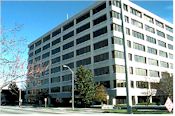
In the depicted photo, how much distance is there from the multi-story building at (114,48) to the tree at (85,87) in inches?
204

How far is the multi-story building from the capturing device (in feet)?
204

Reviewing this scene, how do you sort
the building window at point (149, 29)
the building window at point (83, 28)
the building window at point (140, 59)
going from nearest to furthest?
the building window at point (140, 59), the building window at point (83, 28), the building window at point (149, 29)

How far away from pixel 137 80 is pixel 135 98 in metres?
4.09

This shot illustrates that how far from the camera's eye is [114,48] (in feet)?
201

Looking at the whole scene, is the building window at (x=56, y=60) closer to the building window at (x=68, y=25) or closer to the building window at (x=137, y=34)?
the building window at (x=68, y=25)

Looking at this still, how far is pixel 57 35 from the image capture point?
86.8 m

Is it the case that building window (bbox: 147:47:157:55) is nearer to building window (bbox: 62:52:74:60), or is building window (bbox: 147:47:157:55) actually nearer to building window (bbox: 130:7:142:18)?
building window (bbox: 130:7:142:18)

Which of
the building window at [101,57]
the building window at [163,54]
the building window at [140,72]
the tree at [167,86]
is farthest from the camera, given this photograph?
the building window at [163,54]

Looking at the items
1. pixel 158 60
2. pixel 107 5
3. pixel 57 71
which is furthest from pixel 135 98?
pixel 57 71

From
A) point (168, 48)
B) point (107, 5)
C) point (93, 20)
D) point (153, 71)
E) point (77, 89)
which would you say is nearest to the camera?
point (77, 89)

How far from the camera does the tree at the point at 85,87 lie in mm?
56875

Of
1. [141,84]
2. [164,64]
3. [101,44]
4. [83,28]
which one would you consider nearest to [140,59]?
[141,84]

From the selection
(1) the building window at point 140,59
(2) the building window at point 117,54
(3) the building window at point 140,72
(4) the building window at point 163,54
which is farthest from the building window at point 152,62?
(2) the building window at point 117,54

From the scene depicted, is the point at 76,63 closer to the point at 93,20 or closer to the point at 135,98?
the point at 93,20
